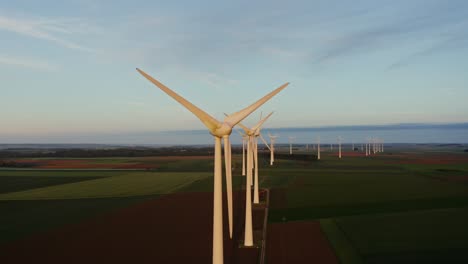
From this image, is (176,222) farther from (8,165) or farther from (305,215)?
(8,165)

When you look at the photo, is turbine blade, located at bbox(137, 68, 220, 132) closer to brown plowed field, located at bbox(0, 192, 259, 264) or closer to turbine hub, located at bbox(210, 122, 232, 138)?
turbine hub, located at bbox(210, 122, 232, 138)

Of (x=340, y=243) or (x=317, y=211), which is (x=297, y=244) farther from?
(x=317, y=211)

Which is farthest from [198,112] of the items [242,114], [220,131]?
[242,114]

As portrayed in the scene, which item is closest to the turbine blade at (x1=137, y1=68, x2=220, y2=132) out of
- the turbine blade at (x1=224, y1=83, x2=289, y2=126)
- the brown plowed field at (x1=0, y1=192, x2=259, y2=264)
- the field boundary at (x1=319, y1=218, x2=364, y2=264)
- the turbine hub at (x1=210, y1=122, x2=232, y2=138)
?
the turbine hub at (x1=210, y1=122, x2=232, y2=138)

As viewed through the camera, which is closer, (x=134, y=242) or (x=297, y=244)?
(x=297, y=244)

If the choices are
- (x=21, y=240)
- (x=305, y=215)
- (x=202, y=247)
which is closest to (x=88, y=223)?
(x=21, y=240)

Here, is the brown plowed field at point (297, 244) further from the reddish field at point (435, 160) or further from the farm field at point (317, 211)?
the reddish field at point (435, 160)

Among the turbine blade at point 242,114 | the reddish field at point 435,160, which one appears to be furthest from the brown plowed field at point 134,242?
the reddish field at point 435,160
